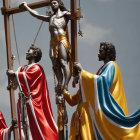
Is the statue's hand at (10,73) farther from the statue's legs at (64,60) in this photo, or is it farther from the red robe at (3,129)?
the red robe at (3,129)

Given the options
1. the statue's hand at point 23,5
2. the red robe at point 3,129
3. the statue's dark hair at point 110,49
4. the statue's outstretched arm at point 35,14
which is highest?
the statue's hand at point 23,5

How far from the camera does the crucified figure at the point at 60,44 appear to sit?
39.3 feet

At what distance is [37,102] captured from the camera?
41.1 feet

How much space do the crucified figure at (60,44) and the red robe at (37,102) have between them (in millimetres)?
663

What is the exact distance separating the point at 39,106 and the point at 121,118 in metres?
1.96

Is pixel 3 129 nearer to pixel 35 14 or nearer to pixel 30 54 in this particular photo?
pixel 30 54

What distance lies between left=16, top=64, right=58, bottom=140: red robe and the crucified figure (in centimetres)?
66

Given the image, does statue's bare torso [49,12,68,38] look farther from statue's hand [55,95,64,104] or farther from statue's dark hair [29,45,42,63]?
statue's hand [55,95,64,104]

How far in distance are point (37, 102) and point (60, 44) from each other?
111 cm

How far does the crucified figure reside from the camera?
1198cm

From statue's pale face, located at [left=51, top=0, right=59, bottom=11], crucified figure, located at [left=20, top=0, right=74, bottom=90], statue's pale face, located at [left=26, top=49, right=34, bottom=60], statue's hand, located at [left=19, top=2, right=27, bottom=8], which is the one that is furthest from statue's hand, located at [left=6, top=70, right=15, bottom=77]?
statue's pale face, located at [left=51, top=0, right=59, bottom=11]

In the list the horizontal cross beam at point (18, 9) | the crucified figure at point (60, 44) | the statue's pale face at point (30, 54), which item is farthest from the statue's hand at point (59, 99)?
the horizontal cross beam at point (18, 9)

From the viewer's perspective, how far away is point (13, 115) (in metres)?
12.6

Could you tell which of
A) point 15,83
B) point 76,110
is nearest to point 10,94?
point 15,83
